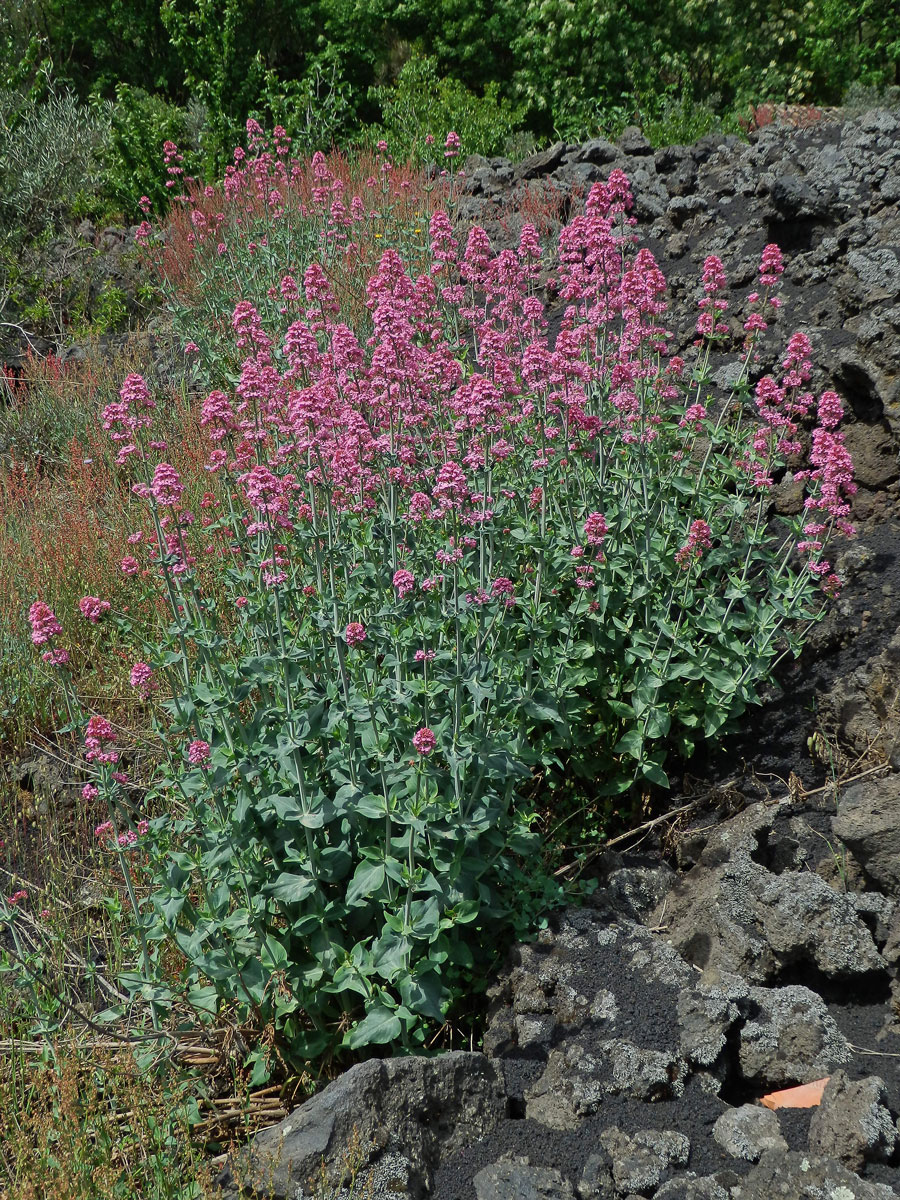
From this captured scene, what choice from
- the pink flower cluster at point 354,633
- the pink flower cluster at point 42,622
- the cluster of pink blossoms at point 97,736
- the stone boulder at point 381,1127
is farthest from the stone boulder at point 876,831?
the pink flower cluster at point 42,622

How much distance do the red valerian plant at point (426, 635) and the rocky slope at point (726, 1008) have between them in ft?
0.91

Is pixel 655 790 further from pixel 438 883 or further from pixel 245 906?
pixel 245 906

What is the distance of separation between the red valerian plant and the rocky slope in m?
0.28

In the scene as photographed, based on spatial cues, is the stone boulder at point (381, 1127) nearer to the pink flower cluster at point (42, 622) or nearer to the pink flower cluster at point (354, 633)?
the pink flower cluster at point (354, 633)

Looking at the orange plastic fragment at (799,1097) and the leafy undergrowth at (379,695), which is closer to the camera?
the orange plastic fragment at (799,1097)

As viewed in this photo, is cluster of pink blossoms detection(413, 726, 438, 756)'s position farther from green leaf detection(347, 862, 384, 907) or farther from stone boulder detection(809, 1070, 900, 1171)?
stone boulder detection(809, 1070, 900, 1171)

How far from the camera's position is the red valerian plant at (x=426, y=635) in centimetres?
344

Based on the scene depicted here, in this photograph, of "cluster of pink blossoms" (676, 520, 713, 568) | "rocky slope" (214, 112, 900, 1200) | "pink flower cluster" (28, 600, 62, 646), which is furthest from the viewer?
"cluster of pink blossoms" (676, 520, 713, 568)

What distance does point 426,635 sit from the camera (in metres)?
3.75

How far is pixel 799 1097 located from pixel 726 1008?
1.05 feet

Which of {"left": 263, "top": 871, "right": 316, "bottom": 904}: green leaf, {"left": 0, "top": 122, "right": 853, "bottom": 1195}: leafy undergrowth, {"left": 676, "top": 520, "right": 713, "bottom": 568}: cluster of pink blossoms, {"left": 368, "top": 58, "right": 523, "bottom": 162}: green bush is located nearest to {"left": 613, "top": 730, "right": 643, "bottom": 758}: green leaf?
{"left": 0, "top": 122, "right": 853, "bottom": 1195}: leafy undergrowth

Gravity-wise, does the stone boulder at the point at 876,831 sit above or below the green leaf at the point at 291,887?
below

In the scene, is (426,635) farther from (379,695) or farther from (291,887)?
(291,887)

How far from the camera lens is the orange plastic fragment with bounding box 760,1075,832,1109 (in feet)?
9.81
